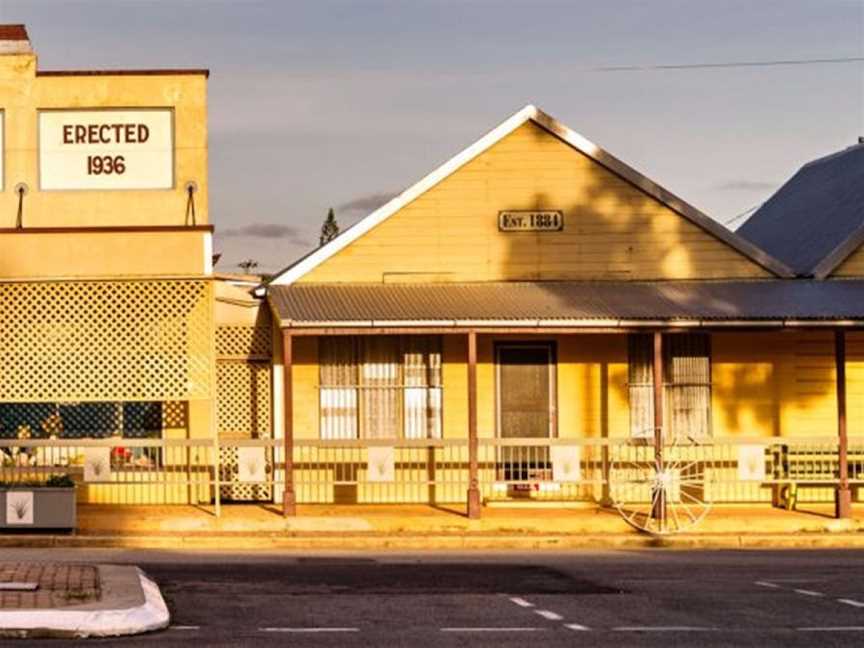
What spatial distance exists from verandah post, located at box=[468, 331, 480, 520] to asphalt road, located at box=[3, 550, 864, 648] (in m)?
2.41

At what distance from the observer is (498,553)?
23953 mm

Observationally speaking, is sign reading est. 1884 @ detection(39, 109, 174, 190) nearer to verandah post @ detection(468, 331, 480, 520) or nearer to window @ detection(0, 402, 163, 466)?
window @ detection(0, 402, 163, 466)

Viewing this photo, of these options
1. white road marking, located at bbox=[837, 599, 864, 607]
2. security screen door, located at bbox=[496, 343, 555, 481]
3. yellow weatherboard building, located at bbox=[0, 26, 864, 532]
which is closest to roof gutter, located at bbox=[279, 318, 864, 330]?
yellow weatherboard building, located at bbox=[0, 26, 864, 532]

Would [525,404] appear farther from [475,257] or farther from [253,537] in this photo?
[253,537]

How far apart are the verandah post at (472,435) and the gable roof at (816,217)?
667 centimetres

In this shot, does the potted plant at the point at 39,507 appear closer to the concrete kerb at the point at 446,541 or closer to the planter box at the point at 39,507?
the planter box at the point at 39,507

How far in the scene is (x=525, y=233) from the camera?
2873cm

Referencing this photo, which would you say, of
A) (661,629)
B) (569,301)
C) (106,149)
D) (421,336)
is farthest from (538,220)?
(661,629)

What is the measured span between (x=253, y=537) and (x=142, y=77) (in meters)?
7.39

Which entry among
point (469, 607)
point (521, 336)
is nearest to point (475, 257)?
point (521, 336)

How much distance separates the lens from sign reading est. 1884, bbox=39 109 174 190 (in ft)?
87.9

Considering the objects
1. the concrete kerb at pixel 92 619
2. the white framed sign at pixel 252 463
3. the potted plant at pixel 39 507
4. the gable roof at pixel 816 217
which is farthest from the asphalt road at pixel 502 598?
the gable roof at pixel 816 217

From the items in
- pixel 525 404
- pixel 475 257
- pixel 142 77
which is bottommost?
pixel 525 404

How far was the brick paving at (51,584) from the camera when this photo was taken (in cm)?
1545
